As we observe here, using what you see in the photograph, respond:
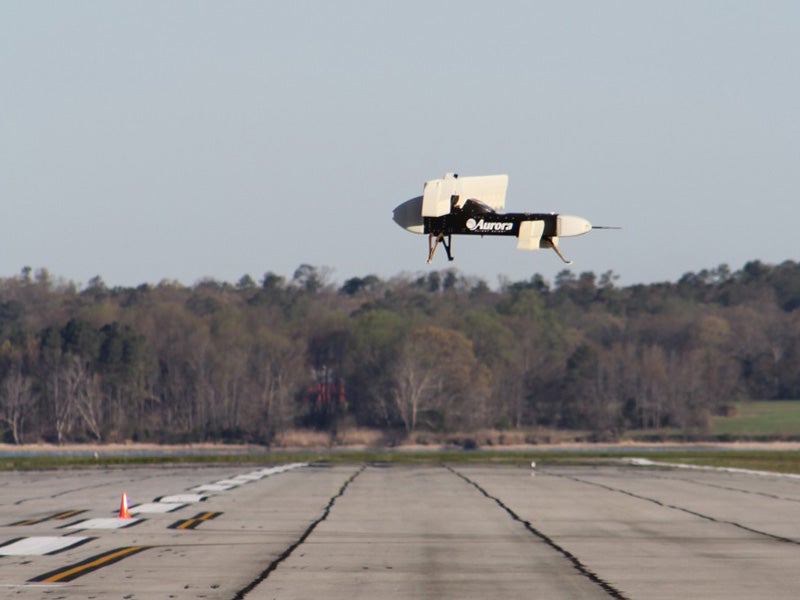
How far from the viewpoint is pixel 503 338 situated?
593 ft

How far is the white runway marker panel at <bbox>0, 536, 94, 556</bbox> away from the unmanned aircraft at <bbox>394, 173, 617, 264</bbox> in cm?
1309

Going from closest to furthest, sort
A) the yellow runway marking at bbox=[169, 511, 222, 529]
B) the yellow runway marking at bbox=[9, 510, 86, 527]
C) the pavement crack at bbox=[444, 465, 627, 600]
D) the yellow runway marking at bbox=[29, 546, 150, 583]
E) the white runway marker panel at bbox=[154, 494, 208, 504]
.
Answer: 1. the pavement crack at bbox=[444, 465, 627, 600]
2. the yellow runway marking at bbox=[29, 546, 150, 583]
3. the yellow runway marking at bbox=[169, 511, 222, 529]
4. the yellow runway marking at bbox=[9, 510, 86, 527]
5. the white runway marker panel at bbox=[154, 494, 208, 504]

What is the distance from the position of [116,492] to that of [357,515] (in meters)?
15.9

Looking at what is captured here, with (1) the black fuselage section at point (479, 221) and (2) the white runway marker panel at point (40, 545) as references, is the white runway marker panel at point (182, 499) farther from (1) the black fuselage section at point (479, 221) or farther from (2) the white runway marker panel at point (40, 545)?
(1) the black fuselage section at point (479, 221)

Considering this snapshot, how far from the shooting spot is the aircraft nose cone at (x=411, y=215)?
2205 cm

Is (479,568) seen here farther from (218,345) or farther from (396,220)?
(218,345)

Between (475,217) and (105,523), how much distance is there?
19797mm

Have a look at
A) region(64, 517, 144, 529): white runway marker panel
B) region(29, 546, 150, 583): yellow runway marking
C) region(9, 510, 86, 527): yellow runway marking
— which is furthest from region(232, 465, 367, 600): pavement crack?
region(9, 510, 86, 527): yellow runway marking

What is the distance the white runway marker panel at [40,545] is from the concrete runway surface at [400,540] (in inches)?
2.8

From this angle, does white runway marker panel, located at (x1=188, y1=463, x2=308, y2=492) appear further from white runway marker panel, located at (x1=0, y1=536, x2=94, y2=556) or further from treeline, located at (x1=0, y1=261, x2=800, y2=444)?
treeline, located at (x1=0, y1=261, x2=800, y2=444)

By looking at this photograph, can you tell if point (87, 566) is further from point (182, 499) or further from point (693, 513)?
point (693, 513)

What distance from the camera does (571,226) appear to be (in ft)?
73.1

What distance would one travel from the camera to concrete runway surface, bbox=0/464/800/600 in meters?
24.0

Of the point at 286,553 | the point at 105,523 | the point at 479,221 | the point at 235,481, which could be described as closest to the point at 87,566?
the point at 286,553
